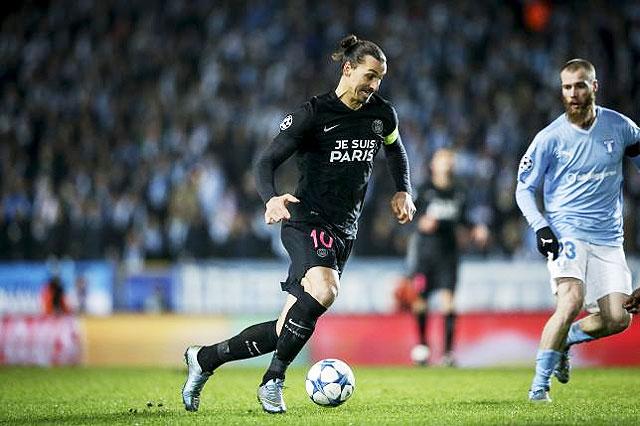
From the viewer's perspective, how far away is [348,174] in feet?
25.5

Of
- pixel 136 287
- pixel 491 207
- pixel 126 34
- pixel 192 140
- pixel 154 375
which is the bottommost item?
pixel 154 375

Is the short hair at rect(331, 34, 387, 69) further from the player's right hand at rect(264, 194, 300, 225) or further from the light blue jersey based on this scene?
the light blue jersey

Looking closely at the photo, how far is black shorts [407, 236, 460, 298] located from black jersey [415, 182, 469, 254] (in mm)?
56

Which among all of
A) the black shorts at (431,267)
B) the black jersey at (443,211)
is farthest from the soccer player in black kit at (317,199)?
the black shorts at (431,267)

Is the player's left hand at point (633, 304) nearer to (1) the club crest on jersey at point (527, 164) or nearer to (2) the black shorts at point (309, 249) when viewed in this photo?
(1) the club crest on jersey at point (527, 164)

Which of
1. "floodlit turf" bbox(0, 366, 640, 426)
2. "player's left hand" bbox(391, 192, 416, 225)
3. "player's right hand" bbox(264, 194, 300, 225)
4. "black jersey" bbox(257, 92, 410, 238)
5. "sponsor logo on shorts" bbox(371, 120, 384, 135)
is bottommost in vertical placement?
"floodlit turf" bbox(0, 366, 640, 426)

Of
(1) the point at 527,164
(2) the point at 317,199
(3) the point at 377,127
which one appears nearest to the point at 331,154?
(2) the point at 317,199

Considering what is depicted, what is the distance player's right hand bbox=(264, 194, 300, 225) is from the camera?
7.05m

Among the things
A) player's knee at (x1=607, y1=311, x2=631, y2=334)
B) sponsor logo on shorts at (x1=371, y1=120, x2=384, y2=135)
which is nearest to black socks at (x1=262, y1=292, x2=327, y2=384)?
sponsor logo on shorts at (x1=371, y1=120, x2=384, y2=135)

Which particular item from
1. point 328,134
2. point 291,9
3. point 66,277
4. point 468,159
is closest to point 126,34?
point 291,9

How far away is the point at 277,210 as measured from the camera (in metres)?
7.07

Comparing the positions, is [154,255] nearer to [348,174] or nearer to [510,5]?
[510,5]

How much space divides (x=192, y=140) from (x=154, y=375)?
897cm

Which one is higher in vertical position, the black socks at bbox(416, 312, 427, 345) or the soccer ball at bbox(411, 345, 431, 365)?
the black socks at bbox(416, 312, 427, 345)
